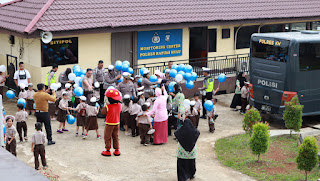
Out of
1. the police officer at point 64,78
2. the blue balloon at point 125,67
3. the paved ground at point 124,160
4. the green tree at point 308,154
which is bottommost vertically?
the paved ground at point 124,160

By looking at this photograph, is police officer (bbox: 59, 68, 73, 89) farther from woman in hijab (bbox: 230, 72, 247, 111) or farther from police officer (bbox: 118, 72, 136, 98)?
woman in hijab (bbox: 230, 72, 247, 111)

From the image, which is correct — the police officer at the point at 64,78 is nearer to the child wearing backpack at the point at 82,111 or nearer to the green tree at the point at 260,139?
the child wearing backpack at the point at 82,111

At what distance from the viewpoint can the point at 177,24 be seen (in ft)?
71.0

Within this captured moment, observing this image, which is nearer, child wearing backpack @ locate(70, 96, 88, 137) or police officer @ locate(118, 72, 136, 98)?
child wearing backpack @ locate(70, 96, 88, 137)

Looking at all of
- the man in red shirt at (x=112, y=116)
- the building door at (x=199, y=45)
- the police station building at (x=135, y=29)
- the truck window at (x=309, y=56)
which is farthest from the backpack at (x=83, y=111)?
the building door at (x=199, y=45)

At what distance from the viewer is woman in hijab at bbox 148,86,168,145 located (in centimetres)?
1411

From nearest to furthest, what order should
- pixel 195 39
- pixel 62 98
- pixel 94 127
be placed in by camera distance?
pixel 94 127 → pixel 62 98 → pixel 195 39

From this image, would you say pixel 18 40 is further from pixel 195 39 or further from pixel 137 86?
pixel 195 39

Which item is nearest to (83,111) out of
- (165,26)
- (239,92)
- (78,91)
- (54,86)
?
(78,91)

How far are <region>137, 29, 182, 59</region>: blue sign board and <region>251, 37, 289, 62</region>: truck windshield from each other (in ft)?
17.0

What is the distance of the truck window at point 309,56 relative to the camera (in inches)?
650

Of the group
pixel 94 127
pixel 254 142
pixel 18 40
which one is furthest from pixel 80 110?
pixel 18 40

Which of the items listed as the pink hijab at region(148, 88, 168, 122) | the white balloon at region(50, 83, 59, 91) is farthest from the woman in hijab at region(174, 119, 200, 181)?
the white balloon at region(50, 83, 59, 91)

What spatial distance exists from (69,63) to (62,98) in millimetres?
4097
